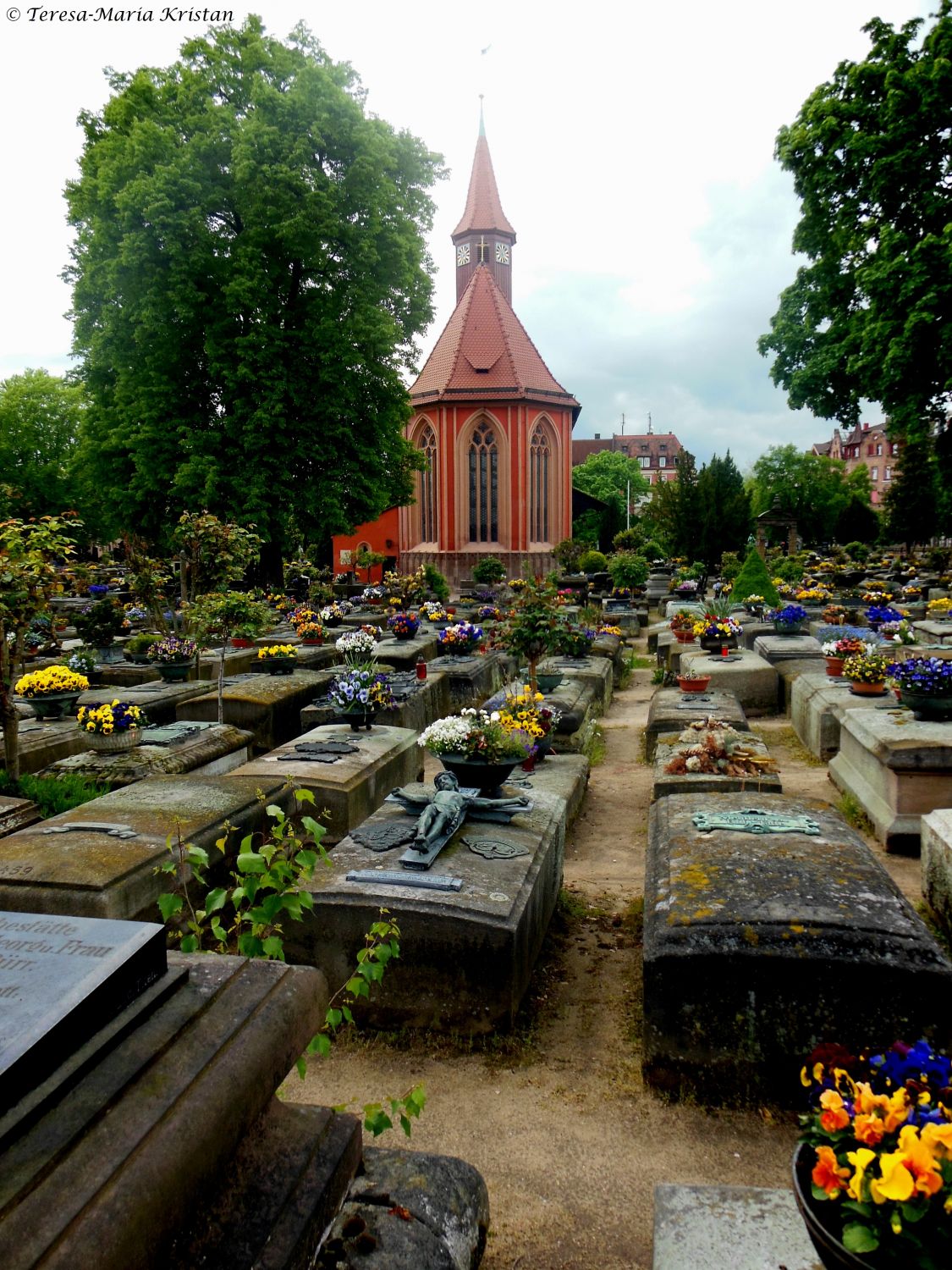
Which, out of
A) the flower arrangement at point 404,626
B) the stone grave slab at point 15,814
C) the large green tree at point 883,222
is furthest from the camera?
the large green tree at point 883,222

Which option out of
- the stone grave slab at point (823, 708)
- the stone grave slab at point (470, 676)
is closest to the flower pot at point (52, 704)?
the stone grave slab at point (470, 676)

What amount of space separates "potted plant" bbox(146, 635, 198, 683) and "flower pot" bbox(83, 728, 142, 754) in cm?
367

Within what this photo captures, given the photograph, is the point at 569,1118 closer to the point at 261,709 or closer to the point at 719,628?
the point at 261,709

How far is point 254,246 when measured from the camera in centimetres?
2022

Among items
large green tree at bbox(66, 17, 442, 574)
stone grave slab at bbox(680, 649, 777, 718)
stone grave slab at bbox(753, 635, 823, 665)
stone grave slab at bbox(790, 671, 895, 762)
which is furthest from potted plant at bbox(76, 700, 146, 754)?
large green tree at bbox(66, 17, 442, 574)

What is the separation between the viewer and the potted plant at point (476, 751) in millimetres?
5582

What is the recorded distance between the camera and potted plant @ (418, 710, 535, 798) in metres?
5.58

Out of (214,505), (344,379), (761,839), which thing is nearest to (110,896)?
(761,839)

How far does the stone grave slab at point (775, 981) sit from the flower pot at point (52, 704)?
23.4 feet

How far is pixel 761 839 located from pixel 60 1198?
3.76 meters

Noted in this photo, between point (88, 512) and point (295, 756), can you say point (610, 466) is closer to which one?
point (88, 512)

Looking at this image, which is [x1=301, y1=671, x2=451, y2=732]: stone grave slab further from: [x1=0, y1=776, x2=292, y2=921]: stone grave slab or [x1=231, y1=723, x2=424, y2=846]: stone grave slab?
[x1=0, y1=776, x2=292, y2=921]: stone grave slab

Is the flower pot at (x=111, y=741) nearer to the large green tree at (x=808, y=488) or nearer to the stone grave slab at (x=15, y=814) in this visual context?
the stone grave slab at (x=15, y=814)

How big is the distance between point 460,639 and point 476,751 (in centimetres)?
A: 806
